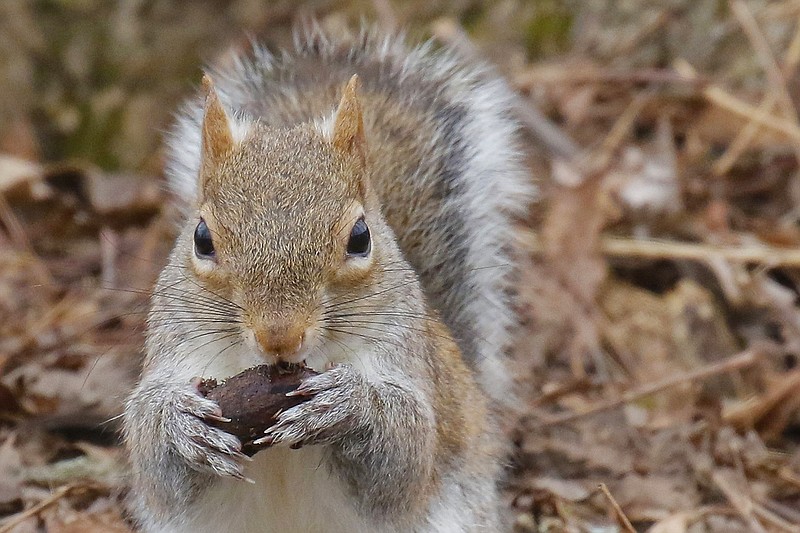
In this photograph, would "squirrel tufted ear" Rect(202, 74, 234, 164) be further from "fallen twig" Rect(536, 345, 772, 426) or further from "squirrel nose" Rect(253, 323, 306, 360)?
"fallen twig" Rect(536, 345, 772, 426)

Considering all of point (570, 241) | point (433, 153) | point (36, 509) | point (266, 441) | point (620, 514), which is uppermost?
point (433, 153)

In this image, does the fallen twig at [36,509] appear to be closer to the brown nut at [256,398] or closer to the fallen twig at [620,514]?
the brown nut at [256,398]

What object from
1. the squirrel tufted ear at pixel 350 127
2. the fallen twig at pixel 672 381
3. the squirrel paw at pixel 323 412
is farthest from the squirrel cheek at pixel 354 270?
the fallen twig at pixel 672 381

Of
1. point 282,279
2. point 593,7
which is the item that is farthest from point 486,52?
point 282,279

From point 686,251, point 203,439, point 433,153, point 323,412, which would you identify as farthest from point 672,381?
point 203,439

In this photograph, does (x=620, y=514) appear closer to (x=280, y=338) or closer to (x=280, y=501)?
(x=280, y=501)

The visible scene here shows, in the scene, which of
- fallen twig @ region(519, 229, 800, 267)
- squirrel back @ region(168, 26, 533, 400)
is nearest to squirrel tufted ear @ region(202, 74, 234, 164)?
squirrel back @ region(168, 26, 533, 400)
